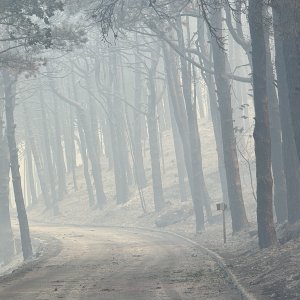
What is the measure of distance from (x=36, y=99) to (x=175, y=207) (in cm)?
3418

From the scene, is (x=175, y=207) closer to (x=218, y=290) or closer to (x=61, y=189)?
(x=61, y=189)

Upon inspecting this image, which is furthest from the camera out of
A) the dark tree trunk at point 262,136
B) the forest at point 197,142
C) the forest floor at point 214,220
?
the dark tree trunk at point 262,136

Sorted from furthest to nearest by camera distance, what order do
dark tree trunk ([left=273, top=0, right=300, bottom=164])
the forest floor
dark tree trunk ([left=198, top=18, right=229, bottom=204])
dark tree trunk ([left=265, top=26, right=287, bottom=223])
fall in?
1. dark tree trunk ([left=198, top=18, right=229, bottom=204])
2. dark tree trunk ([left=265, top=26, right=287, bottom=223])
3. dark tree trunk ([left=273, top=0, right=300, bottom=164])
4. the forest floor

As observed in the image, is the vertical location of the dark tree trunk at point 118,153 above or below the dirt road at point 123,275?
above

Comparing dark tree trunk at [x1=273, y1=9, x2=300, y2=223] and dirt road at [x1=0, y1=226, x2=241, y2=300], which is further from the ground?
dark tree trunk at [x1=273, y1=9, x2=300, y2=223]

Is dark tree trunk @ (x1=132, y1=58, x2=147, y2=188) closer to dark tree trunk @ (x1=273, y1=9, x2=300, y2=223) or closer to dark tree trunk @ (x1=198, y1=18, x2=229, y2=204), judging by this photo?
dark tree trunk @ (x1=198, y1=18, x2=229, y2=204)

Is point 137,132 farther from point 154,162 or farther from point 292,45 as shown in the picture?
point 292,45

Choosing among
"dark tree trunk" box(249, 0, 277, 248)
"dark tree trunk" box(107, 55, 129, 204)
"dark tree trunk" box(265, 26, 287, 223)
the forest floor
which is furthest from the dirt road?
"dark tree trunk" box(107, 55, 129, 204)

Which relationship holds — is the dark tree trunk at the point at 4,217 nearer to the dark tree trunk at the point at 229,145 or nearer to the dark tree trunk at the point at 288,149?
the dark tree trunk at the point at 229,145

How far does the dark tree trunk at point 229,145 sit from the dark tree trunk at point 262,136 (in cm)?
837

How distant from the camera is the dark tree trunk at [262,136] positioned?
20.2 metres

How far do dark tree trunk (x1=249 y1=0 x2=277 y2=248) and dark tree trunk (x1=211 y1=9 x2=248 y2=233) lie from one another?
27.5ft

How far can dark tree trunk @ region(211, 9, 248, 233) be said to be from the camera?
29.6 metres

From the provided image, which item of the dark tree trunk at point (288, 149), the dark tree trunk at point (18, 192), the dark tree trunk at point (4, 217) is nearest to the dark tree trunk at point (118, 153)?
the dark tree trunk at point (4, 217)
